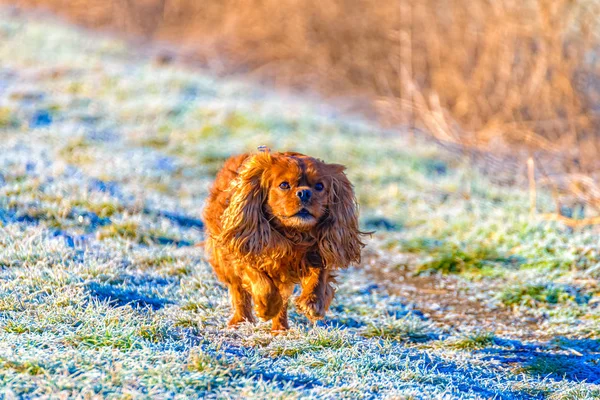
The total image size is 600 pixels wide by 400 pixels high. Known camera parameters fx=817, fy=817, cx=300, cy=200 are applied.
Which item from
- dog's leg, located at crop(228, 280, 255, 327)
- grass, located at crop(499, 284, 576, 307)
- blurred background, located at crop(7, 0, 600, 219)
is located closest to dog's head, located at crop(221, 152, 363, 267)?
dog's leg, located at crop(228, 280, 255, 327)

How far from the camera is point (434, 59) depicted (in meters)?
13.5

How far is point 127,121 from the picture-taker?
36.9 feet

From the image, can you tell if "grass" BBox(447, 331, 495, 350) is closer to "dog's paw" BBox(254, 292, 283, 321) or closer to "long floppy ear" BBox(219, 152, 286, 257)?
Answer: "dog's paw" BBox(254, 292, 283, 321)

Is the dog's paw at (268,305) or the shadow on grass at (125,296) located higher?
the dog's paw at (268,305)

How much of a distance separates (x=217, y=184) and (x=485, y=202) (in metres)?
4.24

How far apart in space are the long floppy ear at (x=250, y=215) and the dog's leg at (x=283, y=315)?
Result: 12.3 inches

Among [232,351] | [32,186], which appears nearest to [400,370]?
[232,351]

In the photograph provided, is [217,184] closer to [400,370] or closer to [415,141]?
[400,370]

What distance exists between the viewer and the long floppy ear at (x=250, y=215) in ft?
14.6

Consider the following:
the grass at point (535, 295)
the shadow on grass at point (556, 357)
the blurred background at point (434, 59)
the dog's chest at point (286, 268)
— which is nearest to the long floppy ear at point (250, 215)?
the dog's chest at point (286, 268)

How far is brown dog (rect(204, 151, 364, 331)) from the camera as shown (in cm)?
436

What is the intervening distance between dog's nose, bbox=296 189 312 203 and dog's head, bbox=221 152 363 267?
0.02 metres

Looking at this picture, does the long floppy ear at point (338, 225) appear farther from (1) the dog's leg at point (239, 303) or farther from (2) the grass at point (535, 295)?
(2) the grass at point (535, 295)

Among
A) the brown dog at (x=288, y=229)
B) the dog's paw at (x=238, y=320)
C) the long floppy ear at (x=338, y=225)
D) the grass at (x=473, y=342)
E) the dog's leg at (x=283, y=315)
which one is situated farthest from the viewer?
the grass at (x=473, y=342)
